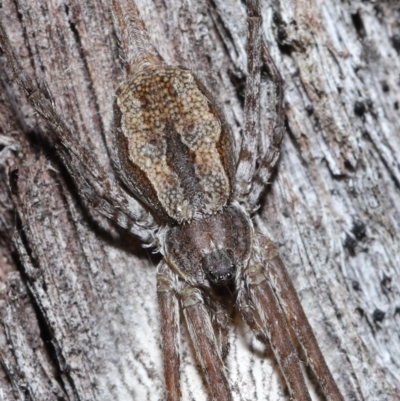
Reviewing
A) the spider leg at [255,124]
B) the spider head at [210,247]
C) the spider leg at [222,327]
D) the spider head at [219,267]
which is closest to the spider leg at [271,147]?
the spider leg at [255,124]

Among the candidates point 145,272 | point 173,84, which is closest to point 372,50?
point 173,84

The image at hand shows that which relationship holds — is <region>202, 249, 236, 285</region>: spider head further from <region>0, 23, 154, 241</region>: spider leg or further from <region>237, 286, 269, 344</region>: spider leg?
<region>0, 23, 154, 241</region>: spider leg

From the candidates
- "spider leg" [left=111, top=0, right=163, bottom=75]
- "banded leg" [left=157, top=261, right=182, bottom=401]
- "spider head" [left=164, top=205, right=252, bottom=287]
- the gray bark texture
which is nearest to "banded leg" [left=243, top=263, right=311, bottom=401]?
"spider head" [left=164, top=205, right=252, bottom=287]

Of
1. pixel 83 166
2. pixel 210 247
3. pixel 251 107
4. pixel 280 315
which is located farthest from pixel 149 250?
pixel 251 107

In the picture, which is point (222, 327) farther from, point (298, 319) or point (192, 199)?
point (192, 199)

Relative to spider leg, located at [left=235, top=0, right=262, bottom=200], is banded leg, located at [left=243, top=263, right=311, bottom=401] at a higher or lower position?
lower

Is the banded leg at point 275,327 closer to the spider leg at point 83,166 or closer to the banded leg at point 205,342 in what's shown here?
the banded leg at point 205,342

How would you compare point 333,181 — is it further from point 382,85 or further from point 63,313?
point 63,313
